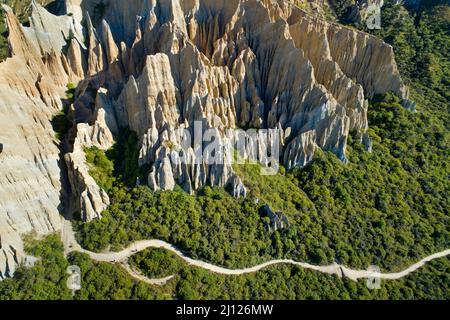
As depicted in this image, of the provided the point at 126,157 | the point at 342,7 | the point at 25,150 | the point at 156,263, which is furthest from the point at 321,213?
the point at 342,7

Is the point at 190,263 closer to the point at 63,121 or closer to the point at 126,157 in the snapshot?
the point at 126,157

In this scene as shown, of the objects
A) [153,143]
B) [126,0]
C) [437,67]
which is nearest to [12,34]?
[126,0]

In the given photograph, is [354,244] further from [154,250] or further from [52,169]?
[52,169]

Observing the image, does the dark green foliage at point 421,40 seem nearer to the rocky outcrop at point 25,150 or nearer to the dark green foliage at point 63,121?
the dark green foliage at point 63,121

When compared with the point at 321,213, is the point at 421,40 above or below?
above

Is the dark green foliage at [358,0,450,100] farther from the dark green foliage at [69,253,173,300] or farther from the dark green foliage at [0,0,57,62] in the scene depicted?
the dark green foliage at [0,0,57,62]
